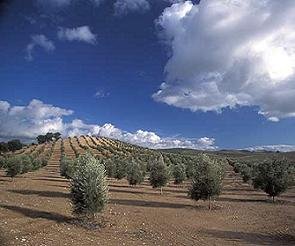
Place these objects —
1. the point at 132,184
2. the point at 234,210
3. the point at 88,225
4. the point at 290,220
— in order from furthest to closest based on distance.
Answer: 1. the point at 132,184
2. the point at 234,210
3. the point at 290,220
4. the point at 88,225

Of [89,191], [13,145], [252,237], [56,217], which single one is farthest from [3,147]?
[252,237]

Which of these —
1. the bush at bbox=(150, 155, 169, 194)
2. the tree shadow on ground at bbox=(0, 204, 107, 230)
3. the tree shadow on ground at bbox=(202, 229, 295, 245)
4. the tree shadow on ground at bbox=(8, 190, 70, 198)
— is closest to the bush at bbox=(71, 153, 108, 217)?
the tree shadow on ground at bbox=(0, 204, 107, 230)

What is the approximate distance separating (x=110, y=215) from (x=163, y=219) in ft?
12.8

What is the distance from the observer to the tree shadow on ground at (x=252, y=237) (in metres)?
26.9

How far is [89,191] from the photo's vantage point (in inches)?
1118

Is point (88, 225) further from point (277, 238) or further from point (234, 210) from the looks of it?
point (234, 210)

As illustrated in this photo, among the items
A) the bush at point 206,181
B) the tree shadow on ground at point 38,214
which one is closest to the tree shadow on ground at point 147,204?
the bush at point 206,181

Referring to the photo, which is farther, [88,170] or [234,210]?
[234,210]

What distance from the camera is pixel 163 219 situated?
33469mm

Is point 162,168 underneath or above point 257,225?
above

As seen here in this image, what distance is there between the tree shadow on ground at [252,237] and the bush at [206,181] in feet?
39.7

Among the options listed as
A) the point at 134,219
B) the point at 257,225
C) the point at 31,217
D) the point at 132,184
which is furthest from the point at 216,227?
the point at 132,184

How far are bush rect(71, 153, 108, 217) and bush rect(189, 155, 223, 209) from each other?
1546 centimetres

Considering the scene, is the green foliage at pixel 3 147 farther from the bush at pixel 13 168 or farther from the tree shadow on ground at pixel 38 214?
the tree shadow on ground at pixel 38 214
